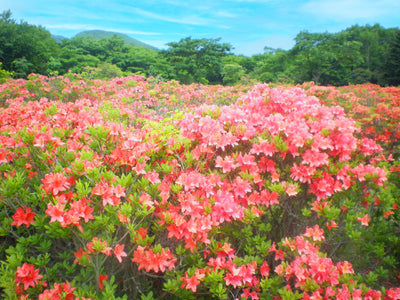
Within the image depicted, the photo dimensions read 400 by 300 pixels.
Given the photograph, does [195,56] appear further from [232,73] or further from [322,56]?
[322,56]

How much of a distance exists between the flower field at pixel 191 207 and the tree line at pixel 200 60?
2107cm

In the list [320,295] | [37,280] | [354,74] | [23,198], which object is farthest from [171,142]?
[354,74]

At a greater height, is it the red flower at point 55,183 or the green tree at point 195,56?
the green tree at point 195,56

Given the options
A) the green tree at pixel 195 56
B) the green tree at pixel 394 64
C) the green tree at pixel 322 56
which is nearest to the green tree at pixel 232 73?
the green tree at pixel 195 56

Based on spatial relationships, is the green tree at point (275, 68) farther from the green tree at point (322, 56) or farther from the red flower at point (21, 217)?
the red flower at point (21, 217)

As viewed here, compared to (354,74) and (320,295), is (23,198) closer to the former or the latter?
(320,295)

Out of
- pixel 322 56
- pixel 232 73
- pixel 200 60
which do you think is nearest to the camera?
pixel 200 60

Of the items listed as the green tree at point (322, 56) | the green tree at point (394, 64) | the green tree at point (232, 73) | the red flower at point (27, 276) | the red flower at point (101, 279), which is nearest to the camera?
the red flower at point (27, 276)

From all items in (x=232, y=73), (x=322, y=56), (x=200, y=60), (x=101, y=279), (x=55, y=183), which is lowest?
(x=101, y=279)

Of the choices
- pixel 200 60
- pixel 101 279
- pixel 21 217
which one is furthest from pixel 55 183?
pixel 200 60

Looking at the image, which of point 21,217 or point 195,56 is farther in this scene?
point 195,56

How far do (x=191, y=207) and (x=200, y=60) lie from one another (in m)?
24.3

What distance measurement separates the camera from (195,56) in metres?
24.8

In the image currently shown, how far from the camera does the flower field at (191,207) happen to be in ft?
6.03
